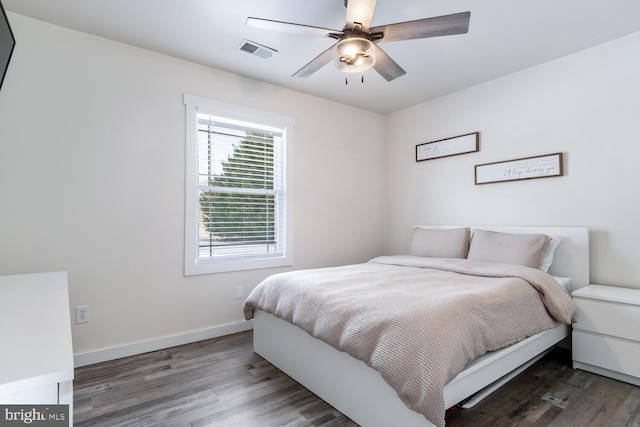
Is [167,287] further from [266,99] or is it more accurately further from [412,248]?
[412,248]

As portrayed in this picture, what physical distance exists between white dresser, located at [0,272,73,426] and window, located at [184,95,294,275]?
1783 millimetres

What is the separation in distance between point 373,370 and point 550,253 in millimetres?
2077

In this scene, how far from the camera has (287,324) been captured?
2.38m

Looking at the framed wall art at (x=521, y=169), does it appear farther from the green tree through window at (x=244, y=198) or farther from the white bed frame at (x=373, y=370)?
the green tree through window at (x=244, y=198)

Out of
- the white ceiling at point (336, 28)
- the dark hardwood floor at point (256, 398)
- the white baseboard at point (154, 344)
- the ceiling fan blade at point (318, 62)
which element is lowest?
the dark hardwood floor at point (256, 398)

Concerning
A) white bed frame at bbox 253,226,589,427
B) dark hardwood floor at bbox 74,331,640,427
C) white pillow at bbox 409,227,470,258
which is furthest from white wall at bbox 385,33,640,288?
dark hardwood floor at bbox 74,331,640,427

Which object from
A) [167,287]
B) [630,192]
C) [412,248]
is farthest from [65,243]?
[630,192]

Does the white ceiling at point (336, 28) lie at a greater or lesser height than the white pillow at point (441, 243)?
greater

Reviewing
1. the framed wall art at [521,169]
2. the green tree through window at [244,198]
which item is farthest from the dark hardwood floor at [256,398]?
the framed wall art at [521,169]

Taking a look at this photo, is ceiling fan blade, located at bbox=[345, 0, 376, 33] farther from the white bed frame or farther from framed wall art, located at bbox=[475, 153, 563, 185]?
framed wall art, located at bbox=[475, 153, 563, 185]

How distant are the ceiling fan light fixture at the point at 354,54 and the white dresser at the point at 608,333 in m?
2.28

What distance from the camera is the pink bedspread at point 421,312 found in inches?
58.0

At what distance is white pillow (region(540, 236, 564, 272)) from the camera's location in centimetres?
279

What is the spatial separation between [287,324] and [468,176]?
2.58m
